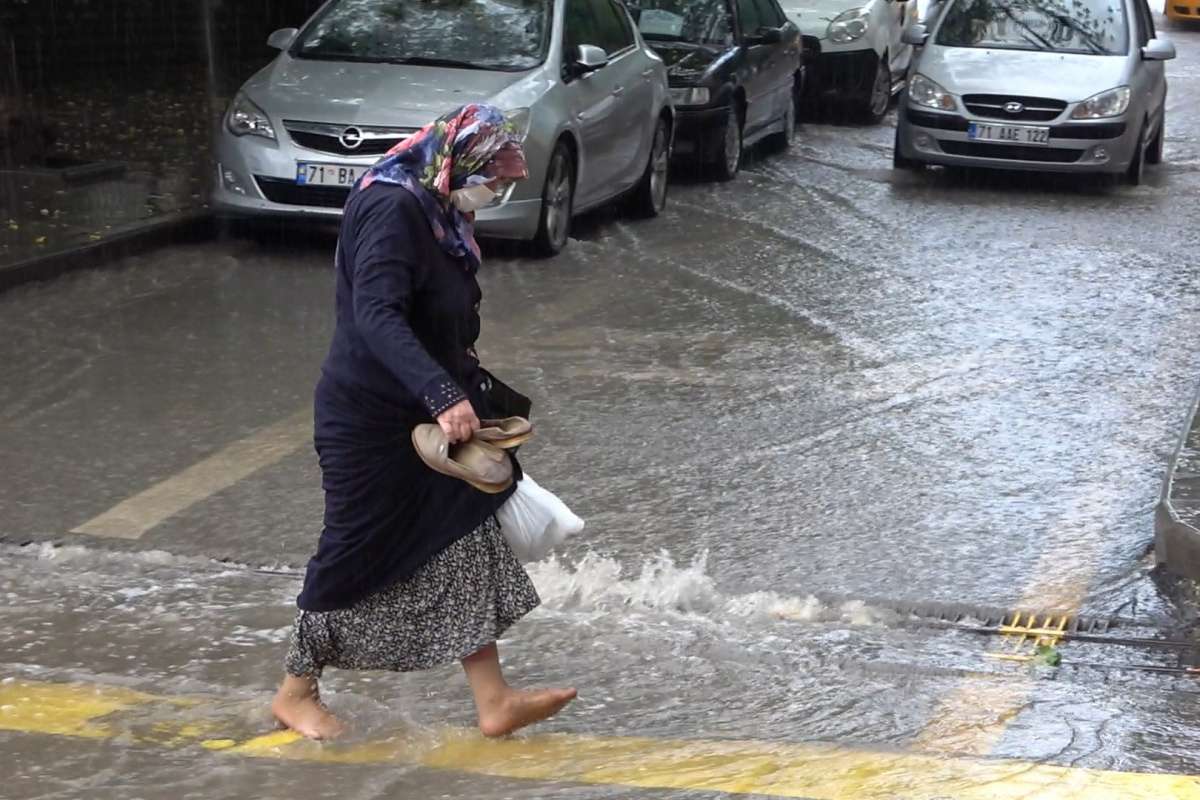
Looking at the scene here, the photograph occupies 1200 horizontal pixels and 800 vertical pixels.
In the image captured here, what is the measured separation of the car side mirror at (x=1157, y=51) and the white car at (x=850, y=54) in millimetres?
4240

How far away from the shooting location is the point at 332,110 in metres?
11.6

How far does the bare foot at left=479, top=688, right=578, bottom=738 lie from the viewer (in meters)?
4.74

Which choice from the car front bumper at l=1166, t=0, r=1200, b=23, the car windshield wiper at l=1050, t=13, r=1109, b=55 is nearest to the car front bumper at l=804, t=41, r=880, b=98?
the car windshield wiper at l=1050, t=13, r=1109, b=55

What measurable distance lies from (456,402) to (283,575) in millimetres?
2054

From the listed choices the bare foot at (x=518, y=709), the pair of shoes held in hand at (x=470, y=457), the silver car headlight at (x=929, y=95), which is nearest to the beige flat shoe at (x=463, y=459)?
the pair of shoes held in hand at (x=470, y=457)

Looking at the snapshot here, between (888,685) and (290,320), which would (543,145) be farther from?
(888,685)

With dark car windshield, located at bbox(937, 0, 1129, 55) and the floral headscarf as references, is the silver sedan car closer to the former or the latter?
dark car windshield, located at bbox(937, 0, 1129, 55)

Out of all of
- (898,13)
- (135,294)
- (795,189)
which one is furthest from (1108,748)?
(898,13)

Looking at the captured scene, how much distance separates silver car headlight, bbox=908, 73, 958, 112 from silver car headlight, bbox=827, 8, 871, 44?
399 centimetres

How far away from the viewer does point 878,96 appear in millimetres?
20031

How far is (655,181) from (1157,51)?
4.56 m

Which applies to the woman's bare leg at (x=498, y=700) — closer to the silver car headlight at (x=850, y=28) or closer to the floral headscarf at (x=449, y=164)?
the floral headscarf at (x=449, y=164)

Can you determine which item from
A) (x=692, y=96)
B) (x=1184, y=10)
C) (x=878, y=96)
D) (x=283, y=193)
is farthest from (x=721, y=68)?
(x=1184, y=10)

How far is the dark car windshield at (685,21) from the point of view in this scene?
1598cm
